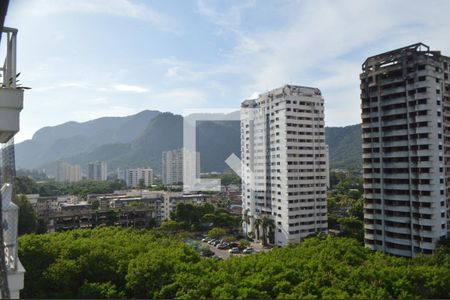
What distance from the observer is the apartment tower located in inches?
363

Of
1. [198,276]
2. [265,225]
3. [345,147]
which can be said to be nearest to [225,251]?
[265,225]

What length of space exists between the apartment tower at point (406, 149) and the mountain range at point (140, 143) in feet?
50.9

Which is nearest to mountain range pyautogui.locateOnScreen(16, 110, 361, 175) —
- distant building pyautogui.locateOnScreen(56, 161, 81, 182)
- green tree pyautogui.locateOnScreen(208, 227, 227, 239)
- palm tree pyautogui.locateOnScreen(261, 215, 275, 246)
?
green tree pyautogui.locateOnScreen(208, 227, 227, 239)

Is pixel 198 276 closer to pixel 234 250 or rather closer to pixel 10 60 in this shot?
pixel 10 60

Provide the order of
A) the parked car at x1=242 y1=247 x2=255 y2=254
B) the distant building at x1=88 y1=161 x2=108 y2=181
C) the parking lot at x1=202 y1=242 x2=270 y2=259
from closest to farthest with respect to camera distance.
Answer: the parking lot at x1=202 y1=242 x2=270 y2=259
the parked car at x1=242 y1=247 x2=255 y2=254
the distant building at x1=88 y1=161 x2=108 y2=181

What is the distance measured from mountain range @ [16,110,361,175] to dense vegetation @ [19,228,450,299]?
18.8 metres

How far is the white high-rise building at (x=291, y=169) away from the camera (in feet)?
45.6

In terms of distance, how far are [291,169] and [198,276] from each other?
946 cm

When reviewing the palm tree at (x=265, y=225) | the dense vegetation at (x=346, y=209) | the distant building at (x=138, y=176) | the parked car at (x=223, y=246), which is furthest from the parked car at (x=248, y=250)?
the distant building at (x=138, y=176)

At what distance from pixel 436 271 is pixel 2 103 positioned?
6163 millimetres

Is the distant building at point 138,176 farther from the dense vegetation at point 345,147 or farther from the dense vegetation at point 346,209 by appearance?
the dense vegetation at point 345,147

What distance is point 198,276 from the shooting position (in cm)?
516

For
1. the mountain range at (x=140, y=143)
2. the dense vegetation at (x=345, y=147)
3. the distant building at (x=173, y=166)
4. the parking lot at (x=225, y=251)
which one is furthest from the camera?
the dense vegetation at (x=345, y=147)

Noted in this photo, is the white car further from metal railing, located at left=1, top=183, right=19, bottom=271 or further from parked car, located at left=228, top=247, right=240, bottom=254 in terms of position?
metal railing, located at left=1, top=183, right=19, bottom=271
